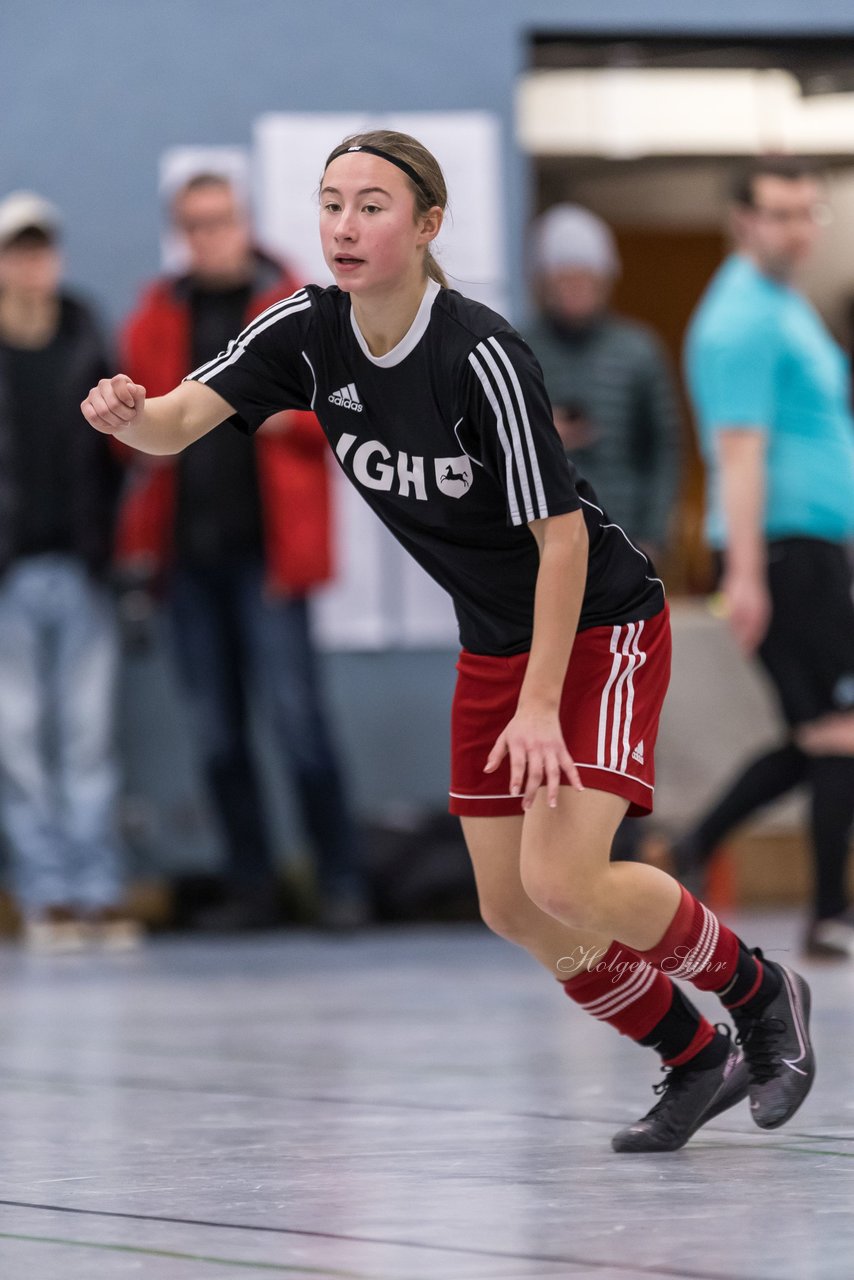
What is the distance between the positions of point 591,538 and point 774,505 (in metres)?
3.02

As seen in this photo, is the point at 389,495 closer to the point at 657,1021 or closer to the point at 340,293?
the point at 340,293

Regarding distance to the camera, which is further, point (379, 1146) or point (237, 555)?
point (237, 555)

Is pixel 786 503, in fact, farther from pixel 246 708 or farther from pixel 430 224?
pixel 430 224

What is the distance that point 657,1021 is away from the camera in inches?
144

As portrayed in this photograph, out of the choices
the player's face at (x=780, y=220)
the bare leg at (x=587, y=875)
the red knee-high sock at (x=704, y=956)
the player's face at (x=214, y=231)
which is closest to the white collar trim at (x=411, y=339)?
the bare leg at (x=587, y=875)

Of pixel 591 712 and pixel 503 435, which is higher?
pixel 503 435

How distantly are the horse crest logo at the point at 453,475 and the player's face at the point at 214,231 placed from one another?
4.28m

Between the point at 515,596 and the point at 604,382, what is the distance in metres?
4.58

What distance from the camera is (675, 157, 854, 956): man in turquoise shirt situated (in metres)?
6.36

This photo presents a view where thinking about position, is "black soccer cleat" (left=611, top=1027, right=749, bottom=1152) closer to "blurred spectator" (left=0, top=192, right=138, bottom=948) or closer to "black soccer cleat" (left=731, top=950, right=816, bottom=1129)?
"black soccer cleat" (left=731, top=950, right=816, bottom=1129)

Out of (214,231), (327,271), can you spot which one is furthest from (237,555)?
(327,271)

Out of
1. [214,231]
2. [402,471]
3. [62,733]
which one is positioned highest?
[214,231]

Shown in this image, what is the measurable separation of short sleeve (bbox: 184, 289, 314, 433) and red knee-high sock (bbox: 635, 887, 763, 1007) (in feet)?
3.10

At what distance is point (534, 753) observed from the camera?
10.8 ft
